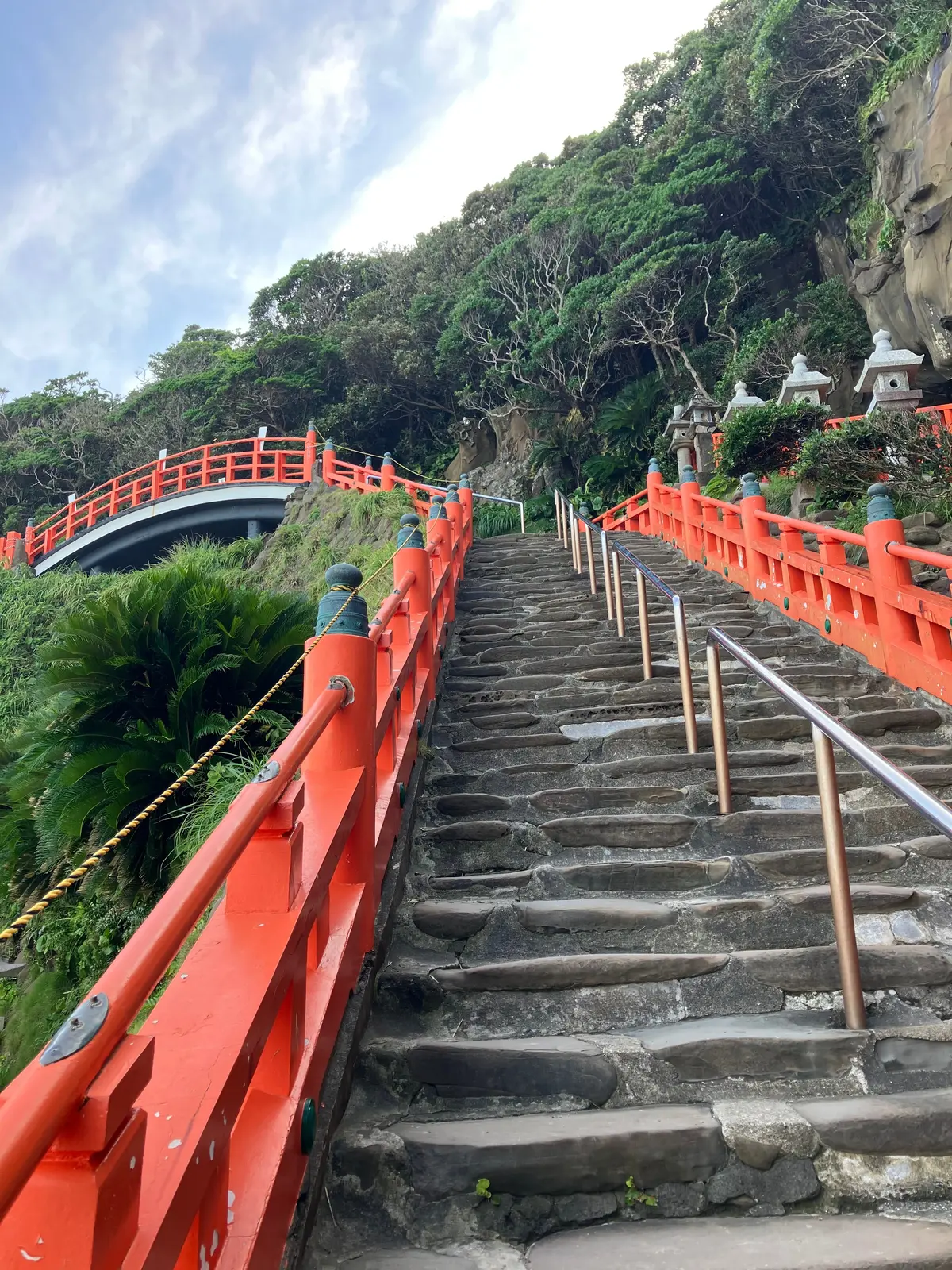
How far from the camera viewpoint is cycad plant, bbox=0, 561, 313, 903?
4.27 m

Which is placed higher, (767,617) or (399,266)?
(399,266)

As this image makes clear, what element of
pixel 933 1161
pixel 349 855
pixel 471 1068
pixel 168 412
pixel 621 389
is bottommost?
pixel 933 1161

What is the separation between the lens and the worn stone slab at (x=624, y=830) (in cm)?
362

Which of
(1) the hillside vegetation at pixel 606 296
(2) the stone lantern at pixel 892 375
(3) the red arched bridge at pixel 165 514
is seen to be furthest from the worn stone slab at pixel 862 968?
(1) the hillside vegetation at pixel 606 296

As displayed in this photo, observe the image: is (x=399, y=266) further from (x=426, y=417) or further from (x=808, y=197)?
(x=808, y=197)

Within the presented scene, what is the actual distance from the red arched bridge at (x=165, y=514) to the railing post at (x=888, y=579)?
14026 mm

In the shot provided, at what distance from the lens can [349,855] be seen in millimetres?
2695

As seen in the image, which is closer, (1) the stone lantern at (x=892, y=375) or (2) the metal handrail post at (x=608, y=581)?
(2) the metal handrail post at (x=608, y=581)

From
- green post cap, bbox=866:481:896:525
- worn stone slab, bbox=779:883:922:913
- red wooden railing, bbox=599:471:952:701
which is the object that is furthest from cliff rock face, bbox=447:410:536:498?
worn stone slab, bbox=779:883:922:913

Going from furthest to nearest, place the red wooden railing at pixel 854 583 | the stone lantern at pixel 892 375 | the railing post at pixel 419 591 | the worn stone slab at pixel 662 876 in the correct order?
the stone lantern at pixel 892 375 < the railing post at pixel 419 591 < the red wooden railing at pixel 854 583 < the worn stone slab at pixel 662 876

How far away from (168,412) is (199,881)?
29.2m

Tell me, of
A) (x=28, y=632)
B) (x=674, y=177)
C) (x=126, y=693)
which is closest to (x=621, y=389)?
(x=674, y=177)

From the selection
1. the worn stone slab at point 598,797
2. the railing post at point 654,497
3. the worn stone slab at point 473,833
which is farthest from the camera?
the railing post at point 654,497

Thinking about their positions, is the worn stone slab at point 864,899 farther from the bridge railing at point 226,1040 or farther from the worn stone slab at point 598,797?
the bridge railing at point 226,1040
